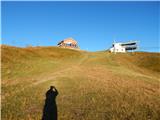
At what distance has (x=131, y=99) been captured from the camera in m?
19.3

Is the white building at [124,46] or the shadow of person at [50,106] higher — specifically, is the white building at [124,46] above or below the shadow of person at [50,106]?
above

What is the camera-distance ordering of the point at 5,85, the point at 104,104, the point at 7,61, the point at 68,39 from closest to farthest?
the point at 104,104 < the point at 5,85 < the point at 7,61 < the point at 68,39

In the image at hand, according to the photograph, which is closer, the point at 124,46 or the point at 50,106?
the point at 50,106

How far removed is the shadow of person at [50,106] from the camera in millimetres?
14742

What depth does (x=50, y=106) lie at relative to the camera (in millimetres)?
16594

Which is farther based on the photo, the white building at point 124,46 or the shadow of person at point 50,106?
the white building at point 124,46

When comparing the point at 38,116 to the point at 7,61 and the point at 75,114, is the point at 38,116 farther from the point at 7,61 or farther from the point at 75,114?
the point at 7,61

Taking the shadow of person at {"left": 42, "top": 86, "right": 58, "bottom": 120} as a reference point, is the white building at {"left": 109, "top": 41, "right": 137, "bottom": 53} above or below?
above

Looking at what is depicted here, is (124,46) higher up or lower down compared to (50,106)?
higher up

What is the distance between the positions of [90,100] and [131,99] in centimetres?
362

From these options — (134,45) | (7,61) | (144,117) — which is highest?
(134,45)

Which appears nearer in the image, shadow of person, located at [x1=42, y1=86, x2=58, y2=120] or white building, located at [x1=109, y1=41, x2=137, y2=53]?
shadow of person, located at [x1=42, y1=86, x2=58, y2=120]

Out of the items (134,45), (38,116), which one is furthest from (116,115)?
(134,45)

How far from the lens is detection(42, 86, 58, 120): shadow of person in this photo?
14.7m
